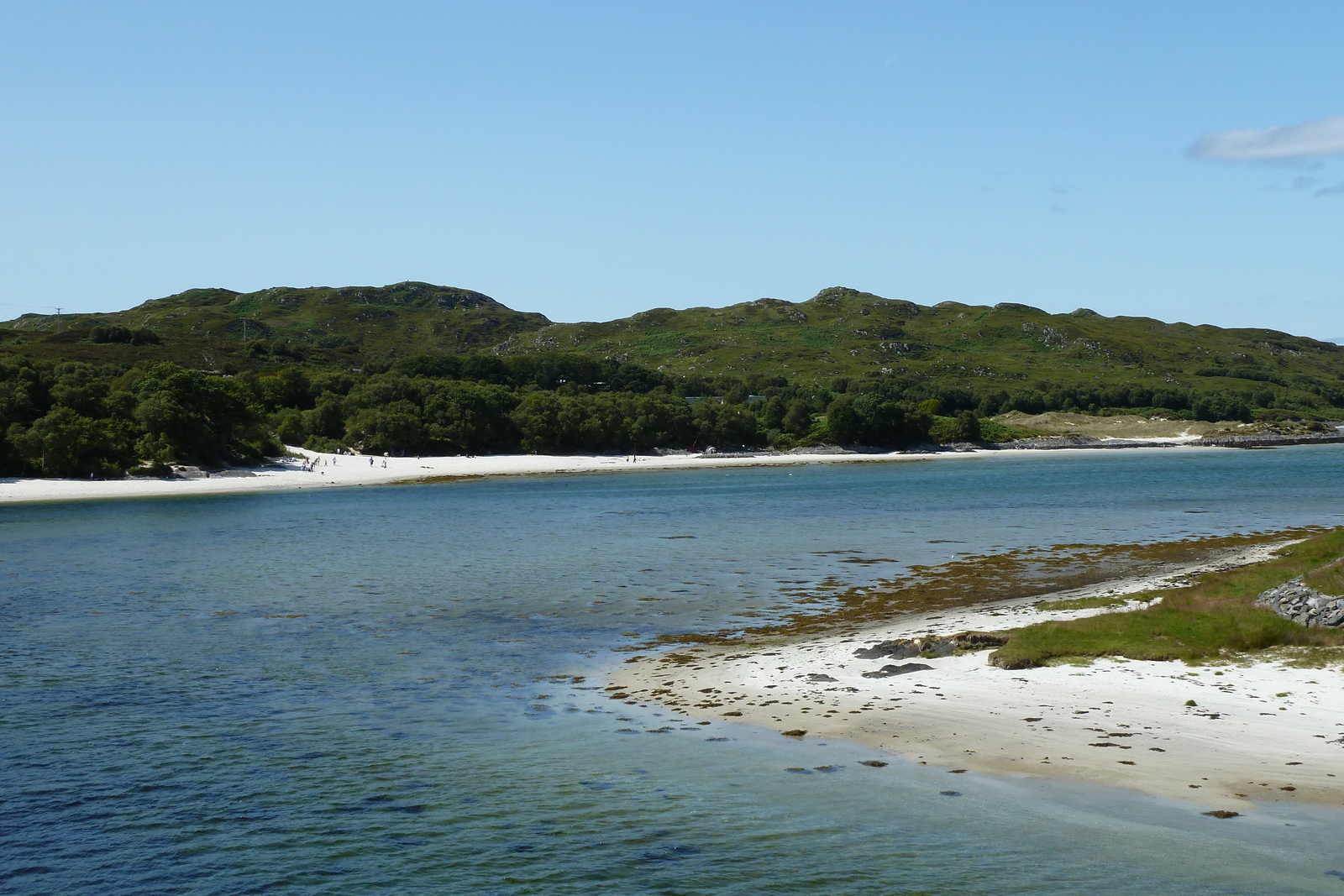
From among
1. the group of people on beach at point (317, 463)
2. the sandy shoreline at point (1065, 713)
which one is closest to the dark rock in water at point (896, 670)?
the sandy shoreline at point (1065, 713)

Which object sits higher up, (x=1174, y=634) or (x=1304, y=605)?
(x=1304, y=605)

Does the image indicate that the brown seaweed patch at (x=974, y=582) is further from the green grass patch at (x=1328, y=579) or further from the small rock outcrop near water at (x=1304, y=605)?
the small rock outcrop near water at (x=1304, y=605)

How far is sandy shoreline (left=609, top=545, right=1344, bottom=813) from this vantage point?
1254 cm

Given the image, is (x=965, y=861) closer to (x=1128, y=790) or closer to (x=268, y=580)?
(x=1128, y=790)

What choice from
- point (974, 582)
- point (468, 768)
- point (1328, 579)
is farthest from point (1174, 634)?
point (468, 768)

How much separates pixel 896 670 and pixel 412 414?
356ft

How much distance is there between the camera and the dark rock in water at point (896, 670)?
1834 cm

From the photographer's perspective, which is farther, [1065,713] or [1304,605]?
[1304,605]

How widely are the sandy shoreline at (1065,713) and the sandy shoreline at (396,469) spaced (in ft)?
228

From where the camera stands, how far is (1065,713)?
1523cm

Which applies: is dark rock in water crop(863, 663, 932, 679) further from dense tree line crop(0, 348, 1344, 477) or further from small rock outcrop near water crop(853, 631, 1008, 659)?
dense tree line crop(0, 348, 1344, 477)

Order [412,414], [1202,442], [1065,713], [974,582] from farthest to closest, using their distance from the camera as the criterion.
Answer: [1202,442] < [412,414] < [974,582] < [1065,713]

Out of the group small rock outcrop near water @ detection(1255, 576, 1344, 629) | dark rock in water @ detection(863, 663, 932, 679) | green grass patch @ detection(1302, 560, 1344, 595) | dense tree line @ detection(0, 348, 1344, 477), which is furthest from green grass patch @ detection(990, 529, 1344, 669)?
dense tree line @ detection(0, 348, 1344, 477)

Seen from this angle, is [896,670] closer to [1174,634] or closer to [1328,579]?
[1174,634]
